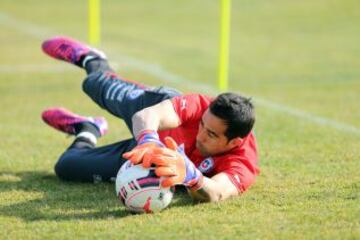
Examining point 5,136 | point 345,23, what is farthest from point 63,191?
point 345,23

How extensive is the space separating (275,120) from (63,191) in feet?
13.4

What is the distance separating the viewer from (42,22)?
2148 centimetres

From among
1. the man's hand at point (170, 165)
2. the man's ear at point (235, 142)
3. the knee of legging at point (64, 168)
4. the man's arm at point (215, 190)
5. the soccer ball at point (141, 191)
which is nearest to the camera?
the man's hand at point (170, 165)

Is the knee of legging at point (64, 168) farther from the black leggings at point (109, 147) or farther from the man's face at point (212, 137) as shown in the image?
the man's face at point (212, 137)

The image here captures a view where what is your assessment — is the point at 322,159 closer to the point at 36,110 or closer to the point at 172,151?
the point at 172,151

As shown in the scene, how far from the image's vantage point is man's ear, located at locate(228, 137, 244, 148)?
620 centimetres

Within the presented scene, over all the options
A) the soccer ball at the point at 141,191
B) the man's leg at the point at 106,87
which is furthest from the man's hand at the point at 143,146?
the man's leg at the point at 106,87

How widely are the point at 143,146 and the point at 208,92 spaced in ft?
21.4

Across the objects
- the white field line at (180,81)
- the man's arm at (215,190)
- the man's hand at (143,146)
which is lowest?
the white field line at (180,81)

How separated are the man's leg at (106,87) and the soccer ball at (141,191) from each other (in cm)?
134

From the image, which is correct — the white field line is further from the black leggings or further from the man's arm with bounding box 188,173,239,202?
the man's arm with bounding box 188,173,239,202

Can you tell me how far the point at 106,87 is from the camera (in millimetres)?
7586

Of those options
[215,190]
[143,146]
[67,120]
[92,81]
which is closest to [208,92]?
[67,120]

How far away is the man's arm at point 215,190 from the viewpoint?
5957mm
